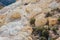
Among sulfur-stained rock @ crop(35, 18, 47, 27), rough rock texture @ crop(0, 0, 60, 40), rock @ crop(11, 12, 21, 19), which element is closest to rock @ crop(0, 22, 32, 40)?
rough rock texture @ crop(0, 0, 60, 40)

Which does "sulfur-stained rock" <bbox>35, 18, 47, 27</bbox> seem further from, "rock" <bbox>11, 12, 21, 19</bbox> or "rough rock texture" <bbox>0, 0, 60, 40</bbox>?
"rock" <bbox>11, 12, 21, 19</bbox>

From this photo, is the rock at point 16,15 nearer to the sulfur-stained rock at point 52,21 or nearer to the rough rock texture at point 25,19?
the rough rock texture at point 25,19

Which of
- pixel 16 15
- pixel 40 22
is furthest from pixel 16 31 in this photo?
pixel 16 15

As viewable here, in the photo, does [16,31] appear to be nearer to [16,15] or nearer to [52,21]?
[52,21]

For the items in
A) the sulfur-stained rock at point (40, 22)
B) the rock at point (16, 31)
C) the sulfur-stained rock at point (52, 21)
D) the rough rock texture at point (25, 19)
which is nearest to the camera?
the rock at point (16, 31)

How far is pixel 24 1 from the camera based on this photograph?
31953 mm

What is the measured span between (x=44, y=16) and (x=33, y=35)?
3945 mm

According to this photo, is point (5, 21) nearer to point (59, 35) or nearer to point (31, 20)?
point (31, 20)

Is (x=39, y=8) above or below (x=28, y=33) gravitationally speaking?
above

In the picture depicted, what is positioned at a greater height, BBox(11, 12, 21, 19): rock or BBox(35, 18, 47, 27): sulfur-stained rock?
BBox(11, 12, 21, 19): rock

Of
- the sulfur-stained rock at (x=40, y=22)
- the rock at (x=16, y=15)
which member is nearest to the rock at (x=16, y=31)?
the sulfur-stained rock at (x=40, y=22)

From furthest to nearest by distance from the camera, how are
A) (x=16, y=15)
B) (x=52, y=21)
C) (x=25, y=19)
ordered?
(x=16, y=15), (x=25, y=19), (x=52, y=21)

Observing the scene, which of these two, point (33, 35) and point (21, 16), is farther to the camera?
point (21, 16)

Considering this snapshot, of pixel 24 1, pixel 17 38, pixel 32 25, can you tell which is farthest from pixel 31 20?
pixel 24 1
